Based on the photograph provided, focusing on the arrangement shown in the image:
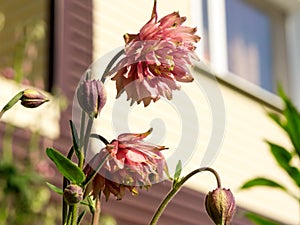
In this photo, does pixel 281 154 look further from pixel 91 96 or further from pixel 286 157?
pixel 91 96

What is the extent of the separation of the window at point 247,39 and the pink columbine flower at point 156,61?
232 inches

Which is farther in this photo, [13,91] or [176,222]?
[176,222]

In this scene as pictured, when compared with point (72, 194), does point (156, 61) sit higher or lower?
higher

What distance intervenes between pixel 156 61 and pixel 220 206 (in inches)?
7.2

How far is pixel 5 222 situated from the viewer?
4043mm

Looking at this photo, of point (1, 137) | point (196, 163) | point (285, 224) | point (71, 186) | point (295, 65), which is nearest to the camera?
point (71, 186)

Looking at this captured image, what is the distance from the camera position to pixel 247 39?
7777 mm

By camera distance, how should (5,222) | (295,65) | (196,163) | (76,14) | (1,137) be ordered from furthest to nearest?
(295,65) < (76,14) < (1,137) < (5,222) < (196,163)

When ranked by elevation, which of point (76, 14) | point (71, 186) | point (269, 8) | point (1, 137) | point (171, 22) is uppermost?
point (269, 8)

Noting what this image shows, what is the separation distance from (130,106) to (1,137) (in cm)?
377

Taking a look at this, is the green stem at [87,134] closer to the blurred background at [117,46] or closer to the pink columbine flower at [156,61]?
the pink columbine flower at [156,61]

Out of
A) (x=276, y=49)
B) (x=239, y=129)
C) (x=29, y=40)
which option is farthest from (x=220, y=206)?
(x=276, y=49)

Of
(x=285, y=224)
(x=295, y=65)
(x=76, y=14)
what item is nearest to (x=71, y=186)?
(x=76, y=14)

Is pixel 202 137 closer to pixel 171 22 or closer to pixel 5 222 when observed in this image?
pixel 171 22
